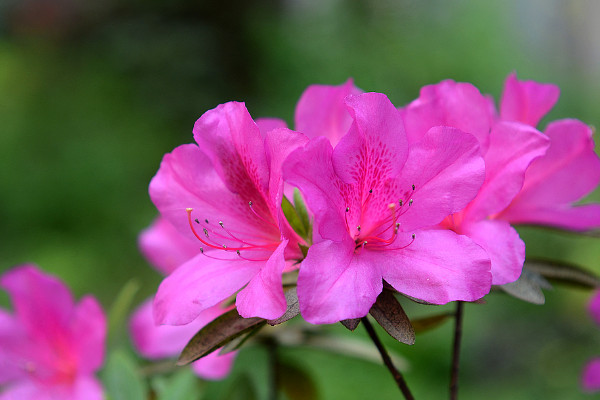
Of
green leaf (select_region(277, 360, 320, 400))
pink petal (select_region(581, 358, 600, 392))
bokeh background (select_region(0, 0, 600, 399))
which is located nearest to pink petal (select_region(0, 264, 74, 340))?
green leaf (select_region(277, 360, 320, 400))

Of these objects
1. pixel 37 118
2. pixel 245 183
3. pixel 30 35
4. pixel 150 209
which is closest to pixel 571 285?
pixel 245 183

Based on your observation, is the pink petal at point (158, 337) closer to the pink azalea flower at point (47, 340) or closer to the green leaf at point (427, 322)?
the pink azalea flower at point (47, 340)

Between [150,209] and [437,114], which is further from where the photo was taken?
[150,209]

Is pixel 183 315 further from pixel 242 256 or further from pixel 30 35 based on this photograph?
pixel 30 35

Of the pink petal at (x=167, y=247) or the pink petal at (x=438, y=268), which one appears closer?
the pink petal at (x=438, y=268)

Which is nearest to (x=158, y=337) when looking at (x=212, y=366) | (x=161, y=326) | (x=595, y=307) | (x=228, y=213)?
(x=161, y=326)

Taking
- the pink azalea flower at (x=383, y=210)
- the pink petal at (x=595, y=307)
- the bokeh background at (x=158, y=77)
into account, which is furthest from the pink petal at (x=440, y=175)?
the bokeh background at (x=158, y=77)

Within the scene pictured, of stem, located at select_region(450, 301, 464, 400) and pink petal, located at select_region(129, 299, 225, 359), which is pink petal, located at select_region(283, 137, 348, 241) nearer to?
stem, located at select_region(450, 301, 464, 400)
